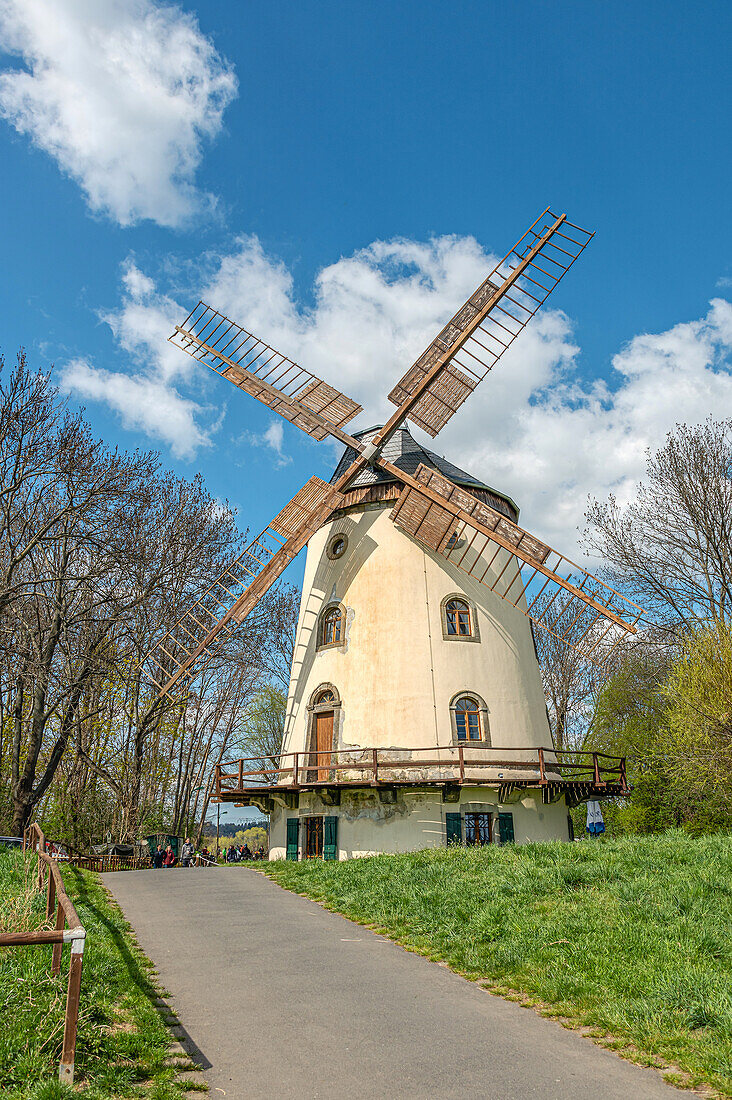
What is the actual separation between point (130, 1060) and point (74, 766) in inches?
1186

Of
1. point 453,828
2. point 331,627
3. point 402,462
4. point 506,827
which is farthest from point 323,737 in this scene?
point 402,462

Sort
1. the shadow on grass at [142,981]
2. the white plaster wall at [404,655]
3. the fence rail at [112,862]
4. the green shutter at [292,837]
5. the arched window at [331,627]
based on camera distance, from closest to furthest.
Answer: the shadow on grass at [142,981] → the white plaster wall at [404,655] → the green shutter at [292,837] → the arched window at [331,627] → the fence rail at [112,862]

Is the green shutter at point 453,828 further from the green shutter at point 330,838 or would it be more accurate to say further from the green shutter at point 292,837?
the green shutter at point 292,837

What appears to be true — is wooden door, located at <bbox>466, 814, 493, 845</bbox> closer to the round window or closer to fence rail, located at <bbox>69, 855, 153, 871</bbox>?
the round window

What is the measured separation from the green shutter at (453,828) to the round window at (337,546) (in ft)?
26.0

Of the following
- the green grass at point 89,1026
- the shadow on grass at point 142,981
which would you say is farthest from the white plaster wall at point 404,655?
the green grass at point 89,1026

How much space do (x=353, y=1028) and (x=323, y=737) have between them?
13807 mm

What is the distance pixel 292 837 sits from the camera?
65.9 feet

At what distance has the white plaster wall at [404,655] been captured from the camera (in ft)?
62.4

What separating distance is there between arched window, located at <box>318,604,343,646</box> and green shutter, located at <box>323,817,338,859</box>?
4.72 metres

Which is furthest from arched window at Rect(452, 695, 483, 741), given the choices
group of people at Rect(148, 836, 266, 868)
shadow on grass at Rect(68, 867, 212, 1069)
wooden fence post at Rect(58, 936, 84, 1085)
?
wooden fence post at Rect(58, 936, 84, 1085)

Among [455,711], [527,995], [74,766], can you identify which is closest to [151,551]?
[455,711]

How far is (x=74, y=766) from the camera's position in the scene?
3281cm

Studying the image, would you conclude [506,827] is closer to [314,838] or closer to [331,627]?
[314,838]
